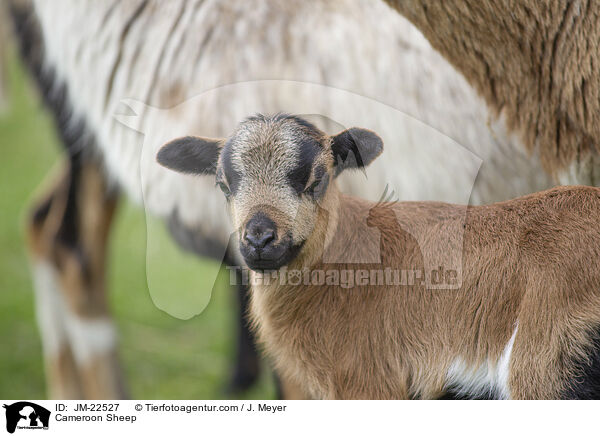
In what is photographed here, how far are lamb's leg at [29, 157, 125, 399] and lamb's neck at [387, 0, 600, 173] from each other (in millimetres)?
864

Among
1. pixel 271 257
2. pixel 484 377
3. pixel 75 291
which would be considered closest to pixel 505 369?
pixel 484 377

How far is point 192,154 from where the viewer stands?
28.5 inches

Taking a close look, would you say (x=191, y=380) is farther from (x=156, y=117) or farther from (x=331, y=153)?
(x=331, y=153)

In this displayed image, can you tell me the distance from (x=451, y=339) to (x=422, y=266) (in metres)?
0.08

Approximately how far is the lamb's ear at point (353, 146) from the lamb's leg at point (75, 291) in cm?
86

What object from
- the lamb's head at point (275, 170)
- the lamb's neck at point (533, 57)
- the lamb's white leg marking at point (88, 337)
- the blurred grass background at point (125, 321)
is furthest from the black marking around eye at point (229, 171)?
the lamb's white leg marking at point (88, 337)

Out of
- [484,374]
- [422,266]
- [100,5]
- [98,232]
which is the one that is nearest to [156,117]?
[100,5]

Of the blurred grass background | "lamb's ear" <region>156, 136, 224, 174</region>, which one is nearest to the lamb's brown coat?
"lamb's ear" <region>156, 136, 224, 174</region>

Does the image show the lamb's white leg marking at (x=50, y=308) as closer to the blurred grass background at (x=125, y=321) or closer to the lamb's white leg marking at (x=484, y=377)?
the blurred grass background at (x=125, y=321)

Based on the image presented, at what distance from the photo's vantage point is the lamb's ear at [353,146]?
0.71 m

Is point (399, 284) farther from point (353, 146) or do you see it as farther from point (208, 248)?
point (208, 248)

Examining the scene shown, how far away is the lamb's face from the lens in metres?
0.67

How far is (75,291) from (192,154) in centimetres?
88
